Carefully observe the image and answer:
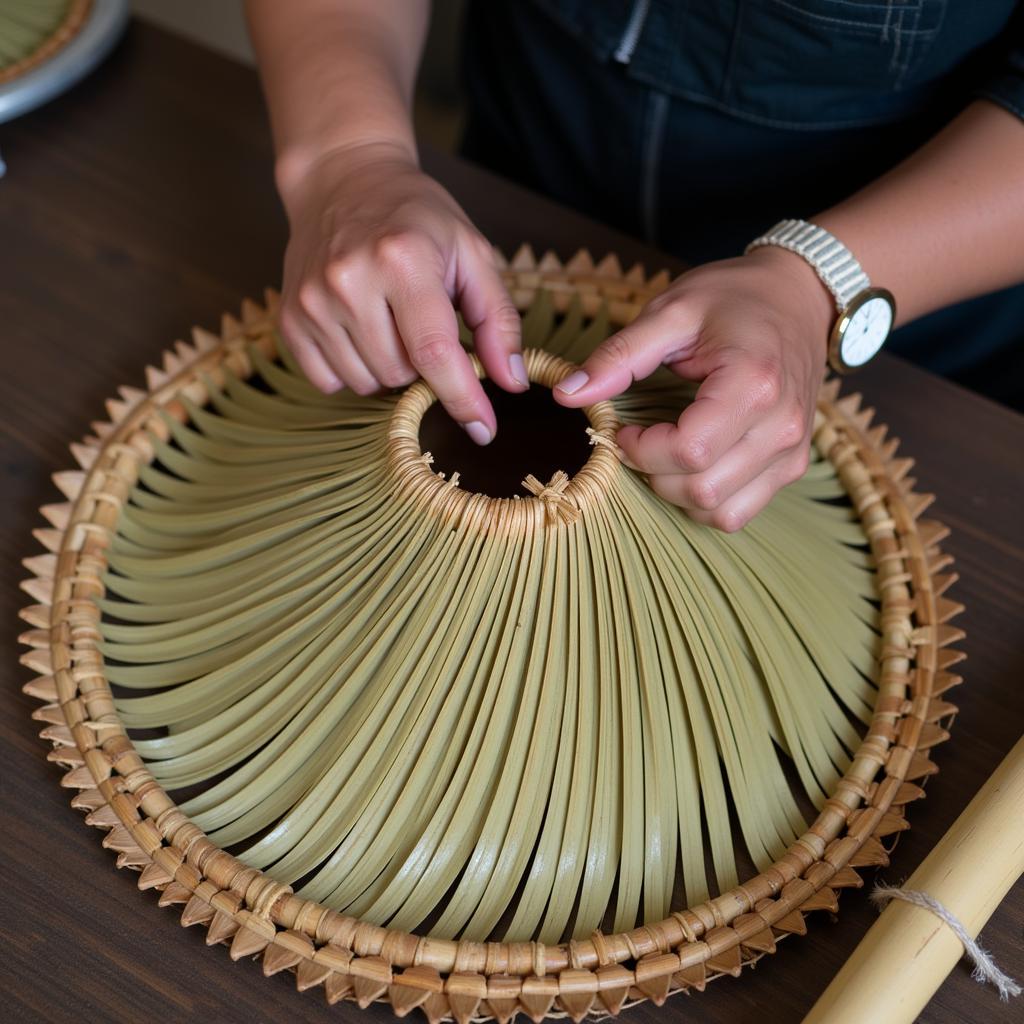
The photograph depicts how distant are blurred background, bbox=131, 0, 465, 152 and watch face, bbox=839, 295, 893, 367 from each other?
124 cm

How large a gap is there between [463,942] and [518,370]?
0.25m

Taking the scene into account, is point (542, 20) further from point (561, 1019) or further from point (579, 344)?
point (561, 1019)

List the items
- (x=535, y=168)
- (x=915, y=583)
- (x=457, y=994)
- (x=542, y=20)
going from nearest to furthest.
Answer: (x=457, y=994), (x=915, y=583), (x=542, y=20), (x=535, y=168)

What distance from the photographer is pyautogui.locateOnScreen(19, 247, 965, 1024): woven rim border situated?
0.45 m

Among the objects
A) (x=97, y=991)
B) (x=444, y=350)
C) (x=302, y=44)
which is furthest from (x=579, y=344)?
(x=97, y=991)

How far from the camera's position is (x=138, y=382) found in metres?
0.67

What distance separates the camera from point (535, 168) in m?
0.89

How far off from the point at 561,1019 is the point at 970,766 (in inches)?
8.7

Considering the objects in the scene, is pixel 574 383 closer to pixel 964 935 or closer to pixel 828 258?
pixel 828 258

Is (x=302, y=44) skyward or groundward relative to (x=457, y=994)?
skyward

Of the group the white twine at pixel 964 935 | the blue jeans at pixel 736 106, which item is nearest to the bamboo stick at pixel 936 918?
the white twine at pixel 964 935

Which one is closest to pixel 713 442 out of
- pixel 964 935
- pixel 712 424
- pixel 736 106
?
pixel 712 424

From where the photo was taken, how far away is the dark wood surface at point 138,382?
0.47 metres

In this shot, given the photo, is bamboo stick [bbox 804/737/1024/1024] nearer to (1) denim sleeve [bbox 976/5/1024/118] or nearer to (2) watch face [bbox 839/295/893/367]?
(2) watch face [bbox 839/295/893/367]
